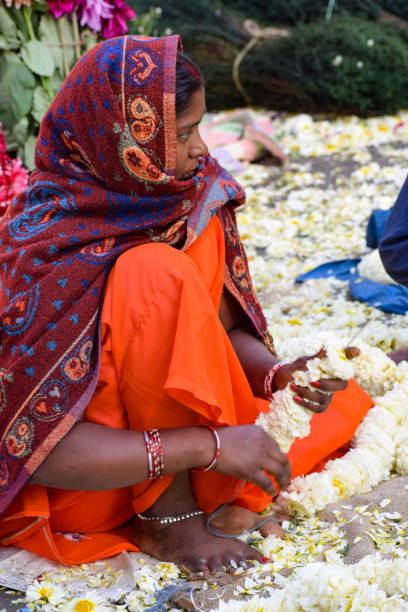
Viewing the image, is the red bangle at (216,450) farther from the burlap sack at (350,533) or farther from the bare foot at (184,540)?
the burlap sack at (350,533)

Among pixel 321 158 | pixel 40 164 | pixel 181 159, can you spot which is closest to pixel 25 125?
pixel 40 164

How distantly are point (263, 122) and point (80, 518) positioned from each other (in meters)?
5.15

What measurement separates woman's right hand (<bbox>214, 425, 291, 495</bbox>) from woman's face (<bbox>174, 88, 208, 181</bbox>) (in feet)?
2.45

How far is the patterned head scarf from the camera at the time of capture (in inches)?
74.0

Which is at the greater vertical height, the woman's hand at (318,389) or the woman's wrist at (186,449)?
the woman's hand at (318,389)

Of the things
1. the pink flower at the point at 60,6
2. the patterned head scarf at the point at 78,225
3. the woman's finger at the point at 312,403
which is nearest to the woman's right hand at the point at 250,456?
the woman's finger at the point at 312,403

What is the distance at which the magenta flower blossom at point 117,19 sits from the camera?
3805 mm

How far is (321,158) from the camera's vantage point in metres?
6.20

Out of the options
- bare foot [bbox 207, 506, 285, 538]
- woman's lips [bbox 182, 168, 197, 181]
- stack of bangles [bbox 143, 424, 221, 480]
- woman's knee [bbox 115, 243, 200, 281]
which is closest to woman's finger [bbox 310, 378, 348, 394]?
stack of bangles [bbox 143, 424, 221, 480]

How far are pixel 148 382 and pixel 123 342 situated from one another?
0.13 m

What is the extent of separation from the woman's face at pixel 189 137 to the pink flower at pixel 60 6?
1.97m

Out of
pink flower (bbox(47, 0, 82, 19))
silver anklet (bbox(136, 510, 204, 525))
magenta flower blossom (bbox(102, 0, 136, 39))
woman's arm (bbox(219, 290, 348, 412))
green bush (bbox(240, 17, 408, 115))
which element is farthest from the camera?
green bush (bbox(240, 17, 408, 115))

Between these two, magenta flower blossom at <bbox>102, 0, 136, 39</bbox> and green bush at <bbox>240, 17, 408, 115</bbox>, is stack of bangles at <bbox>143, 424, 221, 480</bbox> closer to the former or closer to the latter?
magenta flower blossom at <bbox>102, 0, 136, 39</bbox>

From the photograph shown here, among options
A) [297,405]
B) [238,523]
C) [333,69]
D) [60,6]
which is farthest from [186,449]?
[333,69]
